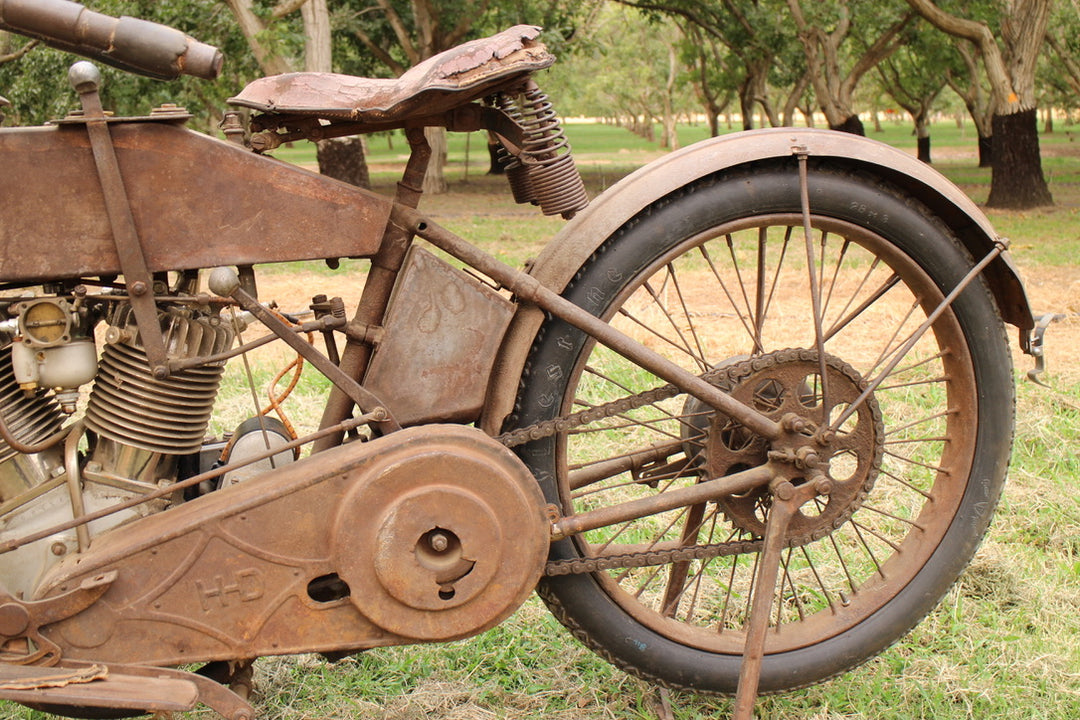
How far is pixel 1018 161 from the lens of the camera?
14352mm

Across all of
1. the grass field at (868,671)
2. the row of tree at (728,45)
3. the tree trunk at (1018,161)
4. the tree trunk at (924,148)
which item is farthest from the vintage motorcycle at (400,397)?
the tree trunk at (924,148)

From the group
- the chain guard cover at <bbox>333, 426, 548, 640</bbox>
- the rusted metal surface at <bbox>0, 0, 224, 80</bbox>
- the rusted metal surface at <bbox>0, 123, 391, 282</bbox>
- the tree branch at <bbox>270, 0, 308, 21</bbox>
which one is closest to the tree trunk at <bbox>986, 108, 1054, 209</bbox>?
the tree branch at <bbox>270, 0, 308, 21</bbox>

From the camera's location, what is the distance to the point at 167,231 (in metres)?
2.08

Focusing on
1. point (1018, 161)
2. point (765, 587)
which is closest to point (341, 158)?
point (1018, 161)

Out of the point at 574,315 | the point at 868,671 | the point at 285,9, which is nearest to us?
the point at 574,315

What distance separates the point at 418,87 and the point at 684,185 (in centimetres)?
67

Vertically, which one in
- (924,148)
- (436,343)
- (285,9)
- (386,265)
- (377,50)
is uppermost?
(377,50)

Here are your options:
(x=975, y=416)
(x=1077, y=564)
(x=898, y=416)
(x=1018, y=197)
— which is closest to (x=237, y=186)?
(x=975, y=416)

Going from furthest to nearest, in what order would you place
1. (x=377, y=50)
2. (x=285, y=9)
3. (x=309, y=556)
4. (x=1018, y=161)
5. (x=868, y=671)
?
(x=377, y=50) → (x=1018, y=161) → (x=285, y=9) → (x=868, y=671) → (x=309, y=556)

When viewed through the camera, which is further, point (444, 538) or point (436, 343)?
point (436, 343)

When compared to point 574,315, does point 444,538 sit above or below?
below

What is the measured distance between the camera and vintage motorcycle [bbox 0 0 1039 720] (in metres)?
2.08

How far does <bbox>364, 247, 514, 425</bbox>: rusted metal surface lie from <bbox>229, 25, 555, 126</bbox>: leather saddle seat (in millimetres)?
329

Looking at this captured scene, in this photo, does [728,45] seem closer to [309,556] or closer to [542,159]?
[542,159]
